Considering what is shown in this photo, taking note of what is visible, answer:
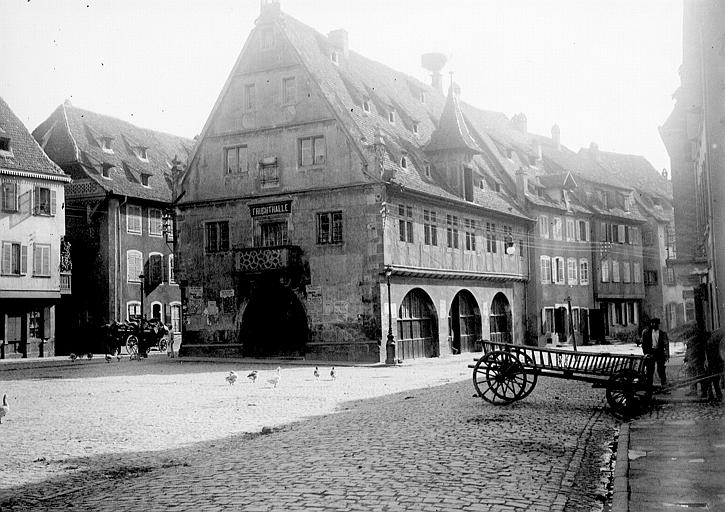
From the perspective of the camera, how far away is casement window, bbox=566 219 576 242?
5175 cm

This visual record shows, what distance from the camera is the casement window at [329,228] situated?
3422 cm

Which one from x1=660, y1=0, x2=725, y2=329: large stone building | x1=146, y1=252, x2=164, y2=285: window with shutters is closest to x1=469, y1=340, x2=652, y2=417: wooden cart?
x1=660, y1=0, x2=725, y2=329: large stone building

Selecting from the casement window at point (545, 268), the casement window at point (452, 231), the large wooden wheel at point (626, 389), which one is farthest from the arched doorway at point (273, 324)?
the large wooden wheel at point (626, 389)

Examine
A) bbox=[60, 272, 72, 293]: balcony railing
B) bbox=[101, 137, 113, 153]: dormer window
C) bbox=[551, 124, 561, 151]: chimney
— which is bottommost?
bbox=[60, 272, 72, 293]: balcony railing

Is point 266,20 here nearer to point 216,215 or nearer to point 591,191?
point 216,215

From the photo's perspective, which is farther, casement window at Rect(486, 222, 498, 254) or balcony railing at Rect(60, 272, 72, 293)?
balcony railing at Rect(60, 272, 72, 293)

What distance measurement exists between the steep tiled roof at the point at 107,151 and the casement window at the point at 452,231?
16316 mm

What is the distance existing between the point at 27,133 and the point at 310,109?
1672cm

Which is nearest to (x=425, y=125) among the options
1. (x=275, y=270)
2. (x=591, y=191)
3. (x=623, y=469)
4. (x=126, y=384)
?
(x=275, y=270)

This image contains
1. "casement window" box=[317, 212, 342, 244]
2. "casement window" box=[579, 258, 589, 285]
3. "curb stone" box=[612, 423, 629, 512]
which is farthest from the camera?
"casement window" box=[579, 258, 589, 285]

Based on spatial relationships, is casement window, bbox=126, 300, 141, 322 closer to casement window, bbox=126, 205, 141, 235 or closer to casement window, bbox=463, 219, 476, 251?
casement window, bbox=126, 205, 141, 235

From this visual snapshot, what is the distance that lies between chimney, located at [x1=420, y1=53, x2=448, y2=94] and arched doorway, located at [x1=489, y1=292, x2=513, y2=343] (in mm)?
16140

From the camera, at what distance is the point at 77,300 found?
47188 millimetres

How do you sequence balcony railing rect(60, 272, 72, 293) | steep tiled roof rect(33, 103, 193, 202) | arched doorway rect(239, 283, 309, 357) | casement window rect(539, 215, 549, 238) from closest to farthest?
1. arched doorway rect(239, 283, 309, 357)
2. balcony railing rect(60, 272, 72, 293)
3. steep tiled roof rect(33, 103, 193, 202)
4. casement window rect(539, 215, 549, 238)
